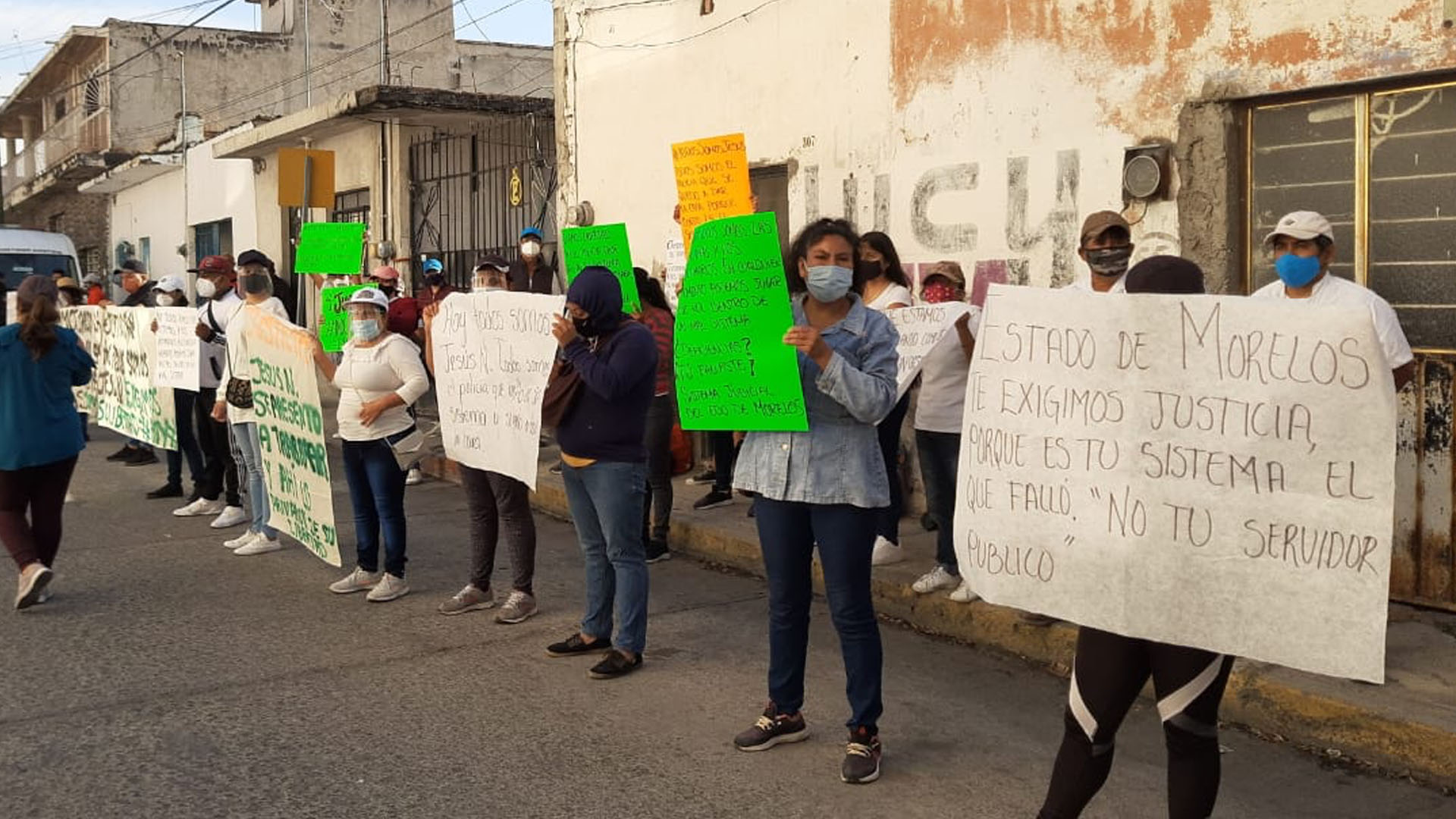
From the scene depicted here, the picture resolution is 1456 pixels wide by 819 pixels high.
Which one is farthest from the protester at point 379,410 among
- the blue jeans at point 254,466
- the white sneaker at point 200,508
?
the white sneaker at point 200,508

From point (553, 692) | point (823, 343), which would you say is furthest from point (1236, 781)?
point (553, 692)

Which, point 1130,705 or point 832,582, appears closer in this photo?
point 1130,705

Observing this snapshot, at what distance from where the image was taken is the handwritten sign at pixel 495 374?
19.7 feet

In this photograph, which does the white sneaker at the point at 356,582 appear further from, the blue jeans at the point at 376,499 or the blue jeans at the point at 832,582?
the blue jeans at the point at 832,582

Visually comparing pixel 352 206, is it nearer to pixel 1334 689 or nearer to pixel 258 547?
pixel 258 547

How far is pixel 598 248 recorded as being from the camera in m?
6.51

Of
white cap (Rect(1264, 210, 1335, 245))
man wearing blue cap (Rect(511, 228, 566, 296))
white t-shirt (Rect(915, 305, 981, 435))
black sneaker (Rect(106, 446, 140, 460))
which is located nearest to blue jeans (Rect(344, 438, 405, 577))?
white t-shirt (Rect(915, 305, 981, 435))

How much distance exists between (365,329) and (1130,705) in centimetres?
477

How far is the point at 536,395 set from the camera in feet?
19.6

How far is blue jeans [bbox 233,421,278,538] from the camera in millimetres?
8266

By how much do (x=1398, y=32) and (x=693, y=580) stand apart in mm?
4582

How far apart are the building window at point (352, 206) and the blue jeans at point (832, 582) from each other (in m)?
15.3

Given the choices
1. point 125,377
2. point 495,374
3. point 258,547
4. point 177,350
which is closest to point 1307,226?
point 495,374

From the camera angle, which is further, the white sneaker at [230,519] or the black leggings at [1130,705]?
the white sneaker at [230,519]
